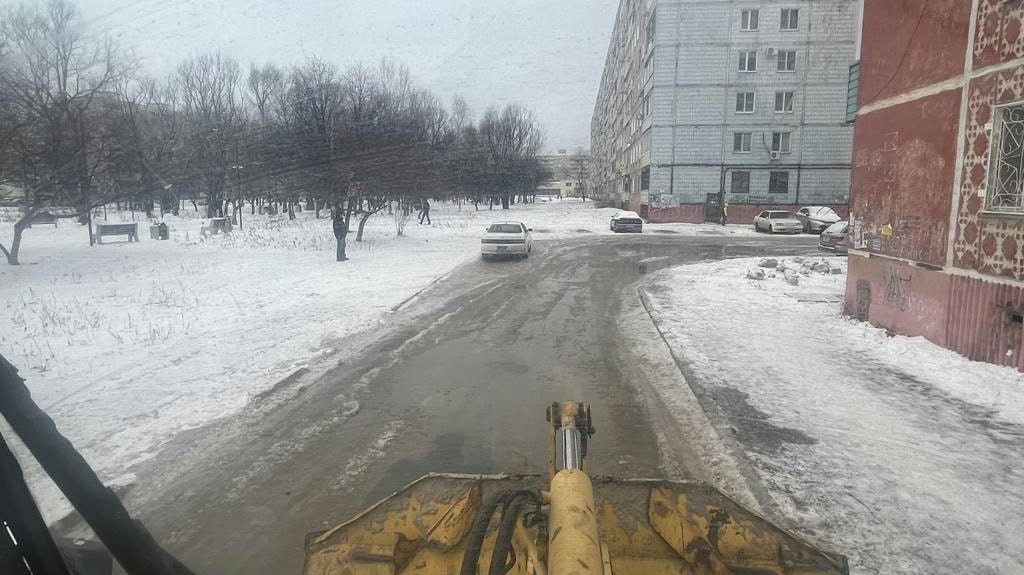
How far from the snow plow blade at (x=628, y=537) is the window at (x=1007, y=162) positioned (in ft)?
22.8

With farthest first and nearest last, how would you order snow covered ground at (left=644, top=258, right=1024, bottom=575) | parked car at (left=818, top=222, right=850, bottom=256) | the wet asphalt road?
parked car at (left=818, top=222, right=850, bottom=256)
the wet asphalt road
snow covered ground at (left=644, top=258, right=1024, bottom=575)

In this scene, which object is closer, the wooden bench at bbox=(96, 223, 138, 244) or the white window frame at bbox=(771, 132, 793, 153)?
the wooden bench at bbox=(96, 223, 138, 244)

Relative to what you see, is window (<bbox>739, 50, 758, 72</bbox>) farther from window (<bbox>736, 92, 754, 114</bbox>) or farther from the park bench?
the park bench

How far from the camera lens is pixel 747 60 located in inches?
1623

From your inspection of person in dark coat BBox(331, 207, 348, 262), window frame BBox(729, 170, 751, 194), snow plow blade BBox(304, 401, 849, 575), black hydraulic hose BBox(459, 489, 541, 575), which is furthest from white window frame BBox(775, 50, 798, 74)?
black hydraulic hose BBox(459, 489, 541, 575)

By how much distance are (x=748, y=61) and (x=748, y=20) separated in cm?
257

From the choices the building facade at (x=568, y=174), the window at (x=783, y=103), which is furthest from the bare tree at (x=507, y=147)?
the building facade at (x=568, y=174)

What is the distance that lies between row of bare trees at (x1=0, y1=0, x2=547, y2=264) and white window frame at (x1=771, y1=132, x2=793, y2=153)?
23.4 metres

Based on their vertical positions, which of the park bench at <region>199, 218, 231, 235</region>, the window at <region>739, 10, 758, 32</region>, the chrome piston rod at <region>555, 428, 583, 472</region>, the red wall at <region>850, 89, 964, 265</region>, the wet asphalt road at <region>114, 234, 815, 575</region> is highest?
the window at <region>739, 10, 758, 32</region>

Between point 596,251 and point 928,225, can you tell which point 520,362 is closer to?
point 928,225

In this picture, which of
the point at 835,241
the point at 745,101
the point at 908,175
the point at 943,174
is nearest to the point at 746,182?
the point at 745,101

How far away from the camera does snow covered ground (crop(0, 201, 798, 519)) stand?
6.09 metres

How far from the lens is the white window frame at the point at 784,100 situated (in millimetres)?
41375

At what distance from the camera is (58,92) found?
18.7 m
